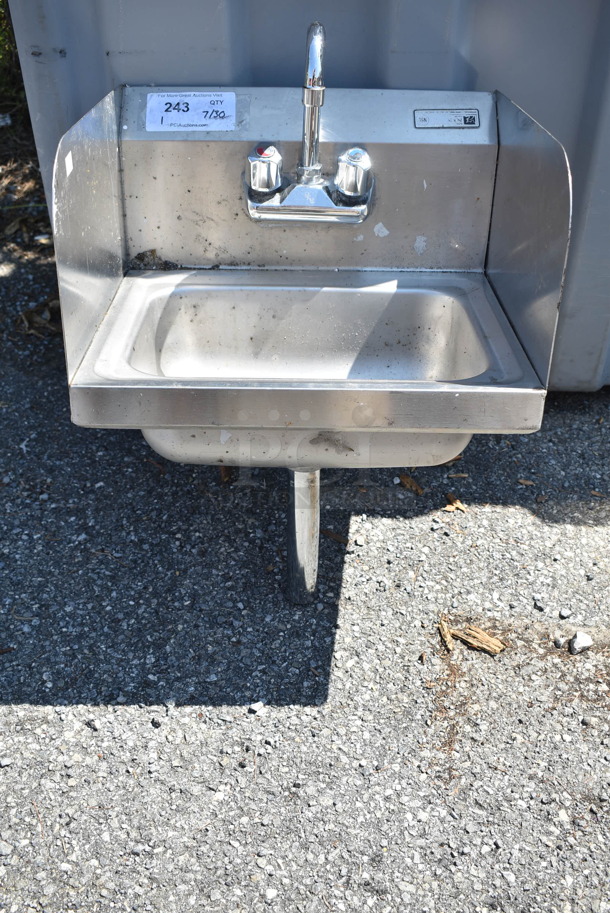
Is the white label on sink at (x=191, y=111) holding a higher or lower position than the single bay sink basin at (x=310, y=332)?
higher

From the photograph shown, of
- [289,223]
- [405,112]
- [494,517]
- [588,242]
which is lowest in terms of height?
[494,517]

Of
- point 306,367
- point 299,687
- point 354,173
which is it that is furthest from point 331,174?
point 299,687

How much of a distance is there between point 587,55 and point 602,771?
5.74 ft

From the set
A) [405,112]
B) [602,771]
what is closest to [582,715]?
[602,771]

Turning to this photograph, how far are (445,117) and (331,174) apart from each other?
0.30 m

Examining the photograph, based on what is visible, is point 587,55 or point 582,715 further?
point 587,55

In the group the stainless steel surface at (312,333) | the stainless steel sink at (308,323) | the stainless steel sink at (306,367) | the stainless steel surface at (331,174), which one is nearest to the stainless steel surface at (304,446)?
the stainless steel sink at (306,367)

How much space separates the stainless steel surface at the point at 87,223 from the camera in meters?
1.61

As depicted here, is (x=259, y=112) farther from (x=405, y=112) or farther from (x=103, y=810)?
(x=103, y=810)

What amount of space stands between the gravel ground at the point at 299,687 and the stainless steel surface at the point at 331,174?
82 cm

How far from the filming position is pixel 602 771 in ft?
6.10

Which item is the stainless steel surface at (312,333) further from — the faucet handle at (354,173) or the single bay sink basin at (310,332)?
the faucet handle at (354,173)

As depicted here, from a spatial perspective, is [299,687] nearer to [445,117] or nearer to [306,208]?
[306,208]

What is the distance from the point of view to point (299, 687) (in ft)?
6.72
